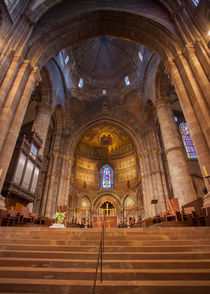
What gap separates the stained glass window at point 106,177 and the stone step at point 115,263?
22896 mm

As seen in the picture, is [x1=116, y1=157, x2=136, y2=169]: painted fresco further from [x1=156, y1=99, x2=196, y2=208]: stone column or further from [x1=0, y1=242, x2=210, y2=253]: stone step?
[x1=0, y1=242, x2=210, y2=253]: stone step

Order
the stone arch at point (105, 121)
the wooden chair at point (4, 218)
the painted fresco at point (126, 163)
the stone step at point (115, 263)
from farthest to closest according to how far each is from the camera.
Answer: the painted fresco at point (126, 163) → the stone arch at point (105, 121) → the wooden chair at point (4, 218) → the stone step at point (115, 263)

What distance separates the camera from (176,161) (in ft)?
→ 38.4

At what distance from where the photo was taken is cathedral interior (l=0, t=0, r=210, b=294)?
128 inches

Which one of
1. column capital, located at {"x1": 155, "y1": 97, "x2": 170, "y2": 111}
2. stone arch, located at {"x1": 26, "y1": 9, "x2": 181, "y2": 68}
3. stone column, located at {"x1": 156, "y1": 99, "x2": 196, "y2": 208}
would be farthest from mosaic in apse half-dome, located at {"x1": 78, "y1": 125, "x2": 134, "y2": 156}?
stone arch, located at {"x1": 26, "y1": 9, "x2": 181, "y2": 68}

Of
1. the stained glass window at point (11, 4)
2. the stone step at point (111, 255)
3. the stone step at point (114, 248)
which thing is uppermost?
the stained glass window at point (11, 4)

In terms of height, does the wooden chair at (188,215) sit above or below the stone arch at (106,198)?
below

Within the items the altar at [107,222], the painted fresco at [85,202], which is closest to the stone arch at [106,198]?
the painted fresco at [85,202]

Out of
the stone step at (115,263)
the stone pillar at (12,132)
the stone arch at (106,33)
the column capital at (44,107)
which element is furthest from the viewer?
the column capital at (44,107)

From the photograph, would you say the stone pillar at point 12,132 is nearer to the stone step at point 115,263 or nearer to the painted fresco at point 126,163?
the stone step at point 115,263

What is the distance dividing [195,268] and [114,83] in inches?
1040

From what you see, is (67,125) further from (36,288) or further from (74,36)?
(36,288)

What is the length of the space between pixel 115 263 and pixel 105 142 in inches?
951

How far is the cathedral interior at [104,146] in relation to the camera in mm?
3258
